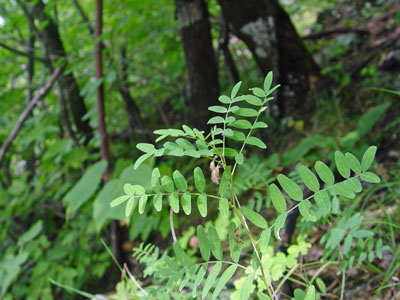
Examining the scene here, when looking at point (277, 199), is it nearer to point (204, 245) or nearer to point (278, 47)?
point (204, 245)

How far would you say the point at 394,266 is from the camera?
99 centimetres

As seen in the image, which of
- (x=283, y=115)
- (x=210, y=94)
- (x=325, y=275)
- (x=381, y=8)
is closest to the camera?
(x=325, y=275)

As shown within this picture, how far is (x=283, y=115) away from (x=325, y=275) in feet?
5.34

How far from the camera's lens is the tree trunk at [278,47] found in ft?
7.77

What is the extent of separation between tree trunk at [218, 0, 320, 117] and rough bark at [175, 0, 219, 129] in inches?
9.7

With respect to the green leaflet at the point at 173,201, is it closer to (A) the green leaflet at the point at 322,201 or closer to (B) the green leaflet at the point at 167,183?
(B) the green leaflet at the point at 167,183

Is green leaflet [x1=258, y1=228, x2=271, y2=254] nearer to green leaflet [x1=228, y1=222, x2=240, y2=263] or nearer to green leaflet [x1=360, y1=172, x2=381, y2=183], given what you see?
green leaflet [x1=228, y1=222, x2=240, y2=263]

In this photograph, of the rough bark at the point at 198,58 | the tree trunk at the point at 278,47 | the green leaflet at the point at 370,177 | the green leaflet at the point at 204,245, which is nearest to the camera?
the green leaflet at the point at 370,177

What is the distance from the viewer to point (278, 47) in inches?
95.3

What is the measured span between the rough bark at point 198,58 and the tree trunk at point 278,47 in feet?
0.81

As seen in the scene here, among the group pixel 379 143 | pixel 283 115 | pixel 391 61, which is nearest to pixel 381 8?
pixel 391 61

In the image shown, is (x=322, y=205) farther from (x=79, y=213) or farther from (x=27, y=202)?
(x=27, y=202)

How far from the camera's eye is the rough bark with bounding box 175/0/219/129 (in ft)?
7.26

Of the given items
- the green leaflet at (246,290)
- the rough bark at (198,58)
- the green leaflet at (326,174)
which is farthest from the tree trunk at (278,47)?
the green leaflet at (246,290)
